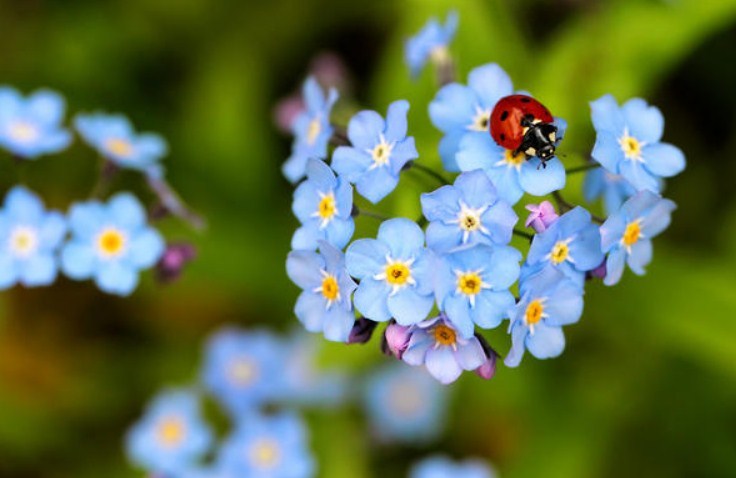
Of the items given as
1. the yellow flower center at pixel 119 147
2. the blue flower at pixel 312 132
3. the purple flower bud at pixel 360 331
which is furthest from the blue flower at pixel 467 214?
the yellow flower center at pixel 119 147

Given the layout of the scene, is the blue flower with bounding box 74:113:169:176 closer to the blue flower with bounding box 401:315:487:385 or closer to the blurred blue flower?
the blurred blue flower

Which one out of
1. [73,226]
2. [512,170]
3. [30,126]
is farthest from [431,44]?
[30,126]

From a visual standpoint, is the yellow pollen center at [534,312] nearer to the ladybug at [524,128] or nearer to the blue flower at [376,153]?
the ladybug at [524,128]

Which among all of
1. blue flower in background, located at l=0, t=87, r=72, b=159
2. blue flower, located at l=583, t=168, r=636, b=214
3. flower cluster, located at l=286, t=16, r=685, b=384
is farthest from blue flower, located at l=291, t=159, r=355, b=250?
blue flower in background, located at l=0, t=87, r=72, b=159

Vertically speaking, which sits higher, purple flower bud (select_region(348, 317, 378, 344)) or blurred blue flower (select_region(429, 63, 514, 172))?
blurred blue flower (select_region(429, 63, 514, 172))

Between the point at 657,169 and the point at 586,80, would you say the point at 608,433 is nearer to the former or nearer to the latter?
the point at 586,80

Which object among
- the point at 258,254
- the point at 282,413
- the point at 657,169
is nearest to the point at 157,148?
the point at 258,254
